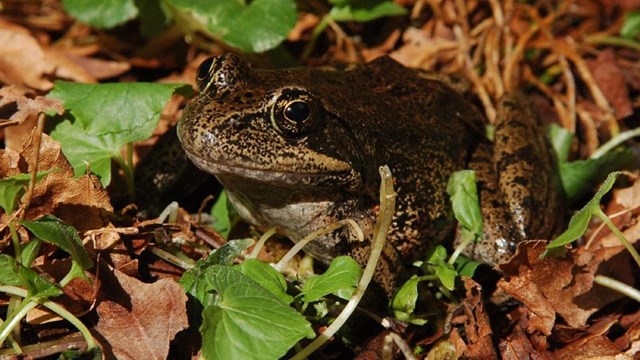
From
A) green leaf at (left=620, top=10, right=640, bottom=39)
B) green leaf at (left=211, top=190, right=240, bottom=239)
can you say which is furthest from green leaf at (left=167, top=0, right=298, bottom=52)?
green leaf at (left=620, top=10, right=640, bottom=39)

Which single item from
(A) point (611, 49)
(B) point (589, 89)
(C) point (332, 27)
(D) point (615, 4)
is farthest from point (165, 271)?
(D) point (615, 4)

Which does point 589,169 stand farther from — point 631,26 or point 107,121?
point 107,121

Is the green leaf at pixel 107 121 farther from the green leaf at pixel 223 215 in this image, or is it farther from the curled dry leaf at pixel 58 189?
the green leaf at pixel 223 215

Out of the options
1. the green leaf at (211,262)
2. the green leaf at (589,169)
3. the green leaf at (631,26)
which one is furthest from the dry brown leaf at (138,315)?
the green leaf at (631,26)

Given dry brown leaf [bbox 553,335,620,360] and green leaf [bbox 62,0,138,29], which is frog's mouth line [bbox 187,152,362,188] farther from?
green leaf [bbox 62,0,138,29]

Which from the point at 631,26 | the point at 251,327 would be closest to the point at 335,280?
the point at 251,327
